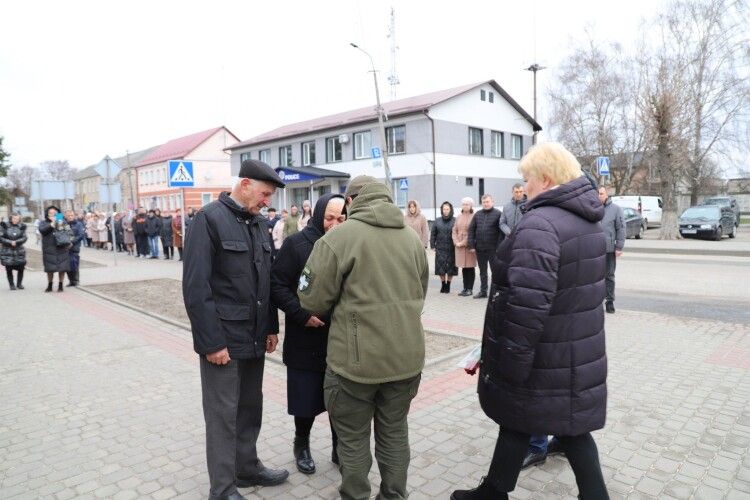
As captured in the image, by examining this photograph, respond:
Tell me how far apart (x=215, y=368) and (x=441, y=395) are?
8.12ft

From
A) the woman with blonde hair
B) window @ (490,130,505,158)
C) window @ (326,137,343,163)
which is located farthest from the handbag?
window @ (490,130,505,158)

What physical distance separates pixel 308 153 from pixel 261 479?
3470 cm

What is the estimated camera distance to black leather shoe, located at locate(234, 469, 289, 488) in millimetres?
3308

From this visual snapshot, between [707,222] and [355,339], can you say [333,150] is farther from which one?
[355,339]

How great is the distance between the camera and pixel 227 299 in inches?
117

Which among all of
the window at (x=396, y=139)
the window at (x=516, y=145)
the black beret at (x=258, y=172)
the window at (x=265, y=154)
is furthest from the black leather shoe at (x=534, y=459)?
the window at (x=265, y=154)

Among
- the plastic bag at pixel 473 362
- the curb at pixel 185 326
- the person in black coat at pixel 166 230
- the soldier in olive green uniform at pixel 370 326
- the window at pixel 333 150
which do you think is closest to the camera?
the soldier in olive green uniform at pixel 370 326

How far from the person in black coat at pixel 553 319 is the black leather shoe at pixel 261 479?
4.99ft

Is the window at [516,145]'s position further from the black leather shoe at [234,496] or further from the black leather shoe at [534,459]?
the black leather shoe at [234,496]

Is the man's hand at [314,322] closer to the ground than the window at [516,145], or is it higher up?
closer to the ground

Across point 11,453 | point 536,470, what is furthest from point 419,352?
point 11,453

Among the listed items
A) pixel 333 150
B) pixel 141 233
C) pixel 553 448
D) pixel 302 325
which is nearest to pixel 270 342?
pixel 302 325

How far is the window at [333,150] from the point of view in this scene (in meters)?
34.7

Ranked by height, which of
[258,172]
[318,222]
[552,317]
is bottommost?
[552,317]
